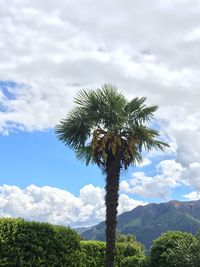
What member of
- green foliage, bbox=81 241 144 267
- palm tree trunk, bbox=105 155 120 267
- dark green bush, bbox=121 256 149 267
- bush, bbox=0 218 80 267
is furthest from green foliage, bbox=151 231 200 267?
bush, bbox=0 218 80 267

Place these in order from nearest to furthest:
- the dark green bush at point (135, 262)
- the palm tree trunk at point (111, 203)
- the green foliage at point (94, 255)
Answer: the palm tree trunk at point (111, 203), the dark green bush at point (135, 262), the green foliage at point (94, 255)

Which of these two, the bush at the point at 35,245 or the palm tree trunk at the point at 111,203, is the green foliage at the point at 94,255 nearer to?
the bush at the point at 35,245

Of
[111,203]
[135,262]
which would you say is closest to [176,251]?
[111,203]

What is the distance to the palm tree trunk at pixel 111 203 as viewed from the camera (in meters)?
24.7

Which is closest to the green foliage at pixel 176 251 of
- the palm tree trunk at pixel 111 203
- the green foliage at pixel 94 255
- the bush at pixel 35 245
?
the green foliage at pixel 94 255

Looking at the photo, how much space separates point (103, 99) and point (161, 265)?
31.6 feet

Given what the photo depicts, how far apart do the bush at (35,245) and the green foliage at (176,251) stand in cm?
461

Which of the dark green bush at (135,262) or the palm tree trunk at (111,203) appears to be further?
the dark green bush at (135,262)

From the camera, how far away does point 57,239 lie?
83.7 feet

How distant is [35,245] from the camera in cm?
2439

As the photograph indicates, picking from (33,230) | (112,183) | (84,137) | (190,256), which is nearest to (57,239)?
(33,230)

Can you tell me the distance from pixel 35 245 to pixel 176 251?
6.95 meters

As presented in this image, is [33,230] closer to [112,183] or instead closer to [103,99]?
[112,183]

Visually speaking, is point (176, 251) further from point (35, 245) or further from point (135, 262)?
point (135, 262)
